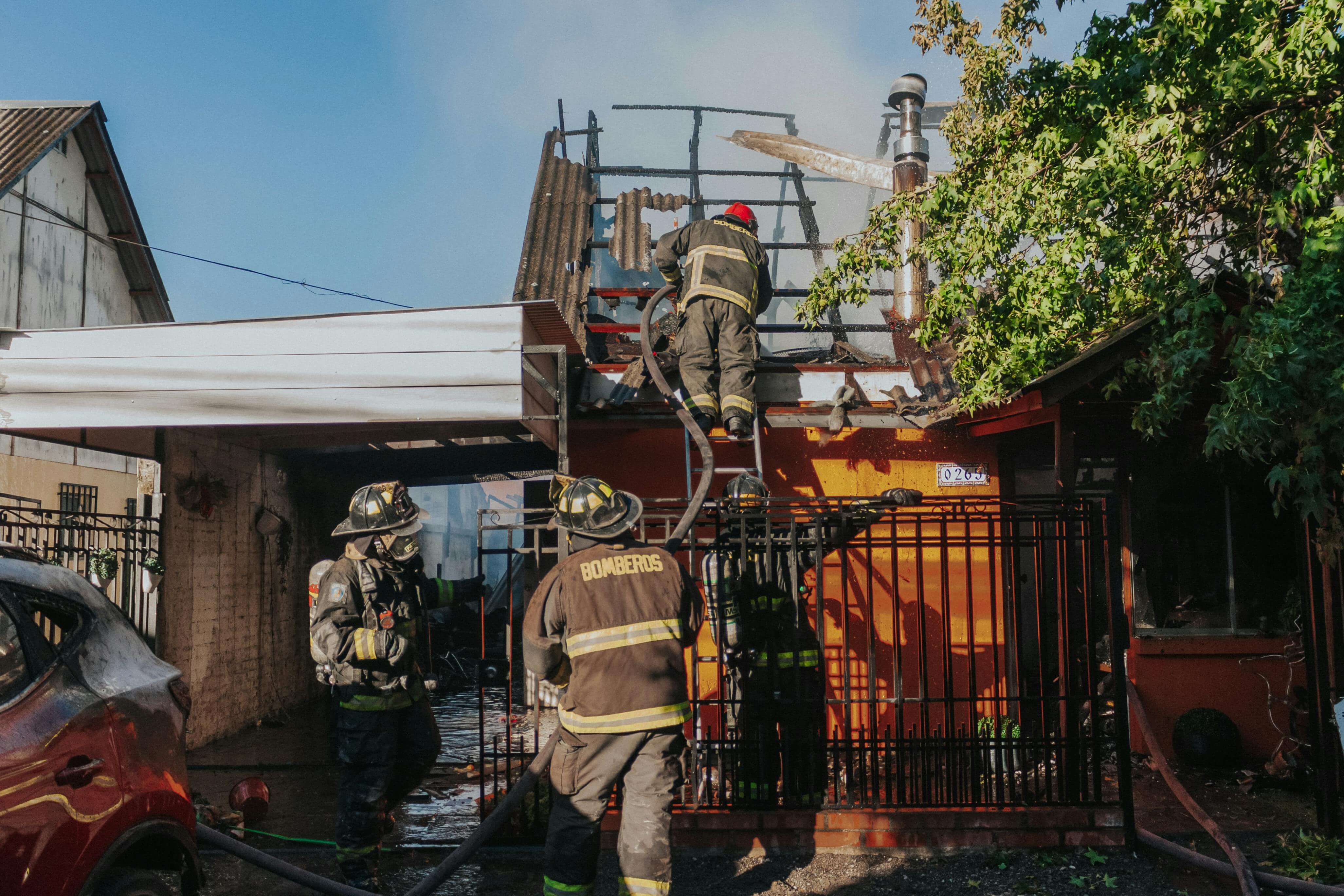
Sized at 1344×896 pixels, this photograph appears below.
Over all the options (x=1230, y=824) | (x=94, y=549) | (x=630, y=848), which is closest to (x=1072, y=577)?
(x=1230, y=824)

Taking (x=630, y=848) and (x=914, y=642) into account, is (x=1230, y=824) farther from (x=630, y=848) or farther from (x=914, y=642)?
(x=630, y=848)

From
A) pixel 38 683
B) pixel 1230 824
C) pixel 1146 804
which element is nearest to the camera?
pixel 38 683

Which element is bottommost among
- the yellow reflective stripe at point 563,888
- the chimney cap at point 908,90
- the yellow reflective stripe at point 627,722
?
the yellow reflective stripe at point 563,888

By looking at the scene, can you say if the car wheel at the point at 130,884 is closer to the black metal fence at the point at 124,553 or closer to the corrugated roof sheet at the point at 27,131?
the black metal fence at the point at 124,553

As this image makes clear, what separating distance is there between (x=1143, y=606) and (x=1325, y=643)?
209 cm

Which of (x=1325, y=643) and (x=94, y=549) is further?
(x=94, y=549)

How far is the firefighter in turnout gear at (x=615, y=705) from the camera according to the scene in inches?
160

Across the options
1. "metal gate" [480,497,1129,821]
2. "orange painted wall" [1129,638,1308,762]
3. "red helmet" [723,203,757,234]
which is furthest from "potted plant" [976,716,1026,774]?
"red helmet" [723,203,757,234]

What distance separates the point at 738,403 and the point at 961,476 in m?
2.45

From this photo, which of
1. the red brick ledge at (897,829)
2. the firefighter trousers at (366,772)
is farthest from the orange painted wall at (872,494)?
the firefighter trousers at (366,772)

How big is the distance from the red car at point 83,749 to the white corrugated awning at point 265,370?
2501 millimetres

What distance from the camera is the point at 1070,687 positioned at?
5.63 meters

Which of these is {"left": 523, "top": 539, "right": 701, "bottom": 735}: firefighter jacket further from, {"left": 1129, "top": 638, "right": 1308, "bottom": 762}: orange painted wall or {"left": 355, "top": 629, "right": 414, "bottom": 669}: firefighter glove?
{"left": 1129, "top": 638, "right": 1308, "bottom": 762}: orange painted wall

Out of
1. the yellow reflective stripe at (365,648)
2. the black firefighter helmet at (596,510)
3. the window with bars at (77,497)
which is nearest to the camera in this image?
the black firefighter helmet at (596,510)
